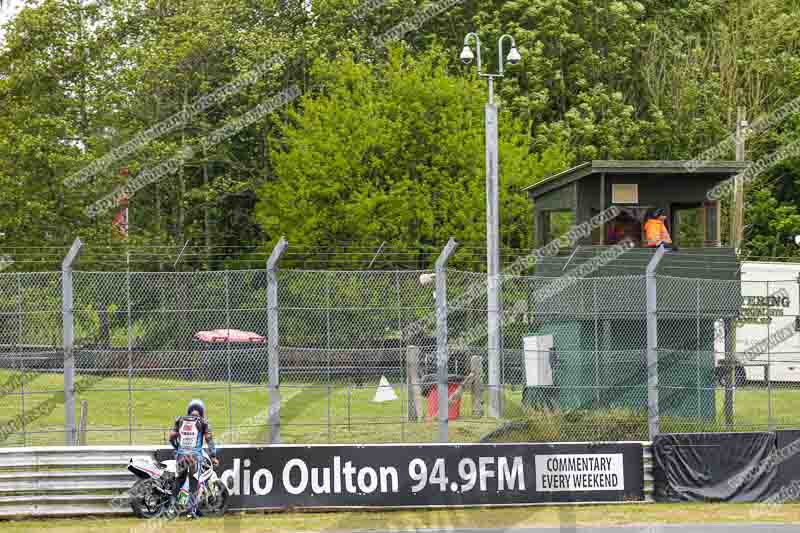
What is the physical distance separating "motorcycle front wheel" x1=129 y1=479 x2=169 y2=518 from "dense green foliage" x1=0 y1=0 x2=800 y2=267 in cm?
2077

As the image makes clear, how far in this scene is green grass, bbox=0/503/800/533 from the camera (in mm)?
14500

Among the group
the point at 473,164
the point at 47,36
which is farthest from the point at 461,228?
the point at 47,36

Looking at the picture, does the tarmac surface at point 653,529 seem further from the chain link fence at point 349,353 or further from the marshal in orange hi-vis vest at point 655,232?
the marshal in orange hi-vis vest at point 655,232

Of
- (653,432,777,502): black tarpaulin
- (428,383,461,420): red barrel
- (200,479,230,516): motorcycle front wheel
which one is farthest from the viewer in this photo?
(428,383,461,420): red barrel

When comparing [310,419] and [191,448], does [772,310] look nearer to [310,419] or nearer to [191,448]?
[310,419]

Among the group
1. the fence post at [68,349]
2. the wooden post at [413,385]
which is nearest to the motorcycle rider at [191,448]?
the fence post at [68,349]

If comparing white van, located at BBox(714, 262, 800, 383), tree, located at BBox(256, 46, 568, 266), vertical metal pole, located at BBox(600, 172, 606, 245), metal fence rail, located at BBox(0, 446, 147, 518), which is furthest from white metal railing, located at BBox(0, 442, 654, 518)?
tree, located at BBox(256, 46, 568, 266)

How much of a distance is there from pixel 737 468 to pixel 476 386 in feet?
15.8

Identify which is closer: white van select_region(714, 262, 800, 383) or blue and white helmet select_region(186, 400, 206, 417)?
blue and white helmet select_region(186, 400, 206, 417)

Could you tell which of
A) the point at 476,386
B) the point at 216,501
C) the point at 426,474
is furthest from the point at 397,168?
the point at 216,501

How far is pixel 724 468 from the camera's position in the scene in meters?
16.4

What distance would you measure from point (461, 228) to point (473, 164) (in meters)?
2.09

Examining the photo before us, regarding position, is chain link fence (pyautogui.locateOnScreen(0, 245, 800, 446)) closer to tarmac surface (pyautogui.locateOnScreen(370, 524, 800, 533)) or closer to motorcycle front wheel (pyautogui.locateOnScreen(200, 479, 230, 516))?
motorcycle front wheel (pyautogui.locateOnScreen(200, 479, 230, 516))

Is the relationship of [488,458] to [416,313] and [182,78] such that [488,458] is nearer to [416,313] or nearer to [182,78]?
[416,313]
